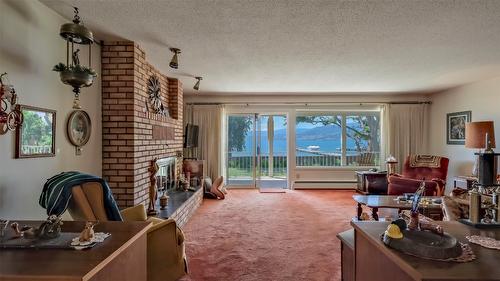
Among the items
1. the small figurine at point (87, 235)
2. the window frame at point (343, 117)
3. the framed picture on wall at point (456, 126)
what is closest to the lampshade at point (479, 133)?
the framed picture on wall at point (456, 126)

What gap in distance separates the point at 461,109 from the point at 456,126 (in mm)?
345

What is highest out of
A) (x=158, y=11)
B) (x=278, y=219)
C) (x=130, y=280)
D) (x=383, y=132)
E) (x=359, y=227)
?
(x=158, y=11)

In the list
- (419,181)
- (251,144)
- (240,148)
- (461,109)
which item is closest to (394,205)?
(419,181)

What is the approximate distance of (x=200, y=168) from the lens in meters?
5.84

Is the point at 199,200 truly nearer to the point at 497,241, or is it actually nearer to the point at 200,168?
the point at 200,168

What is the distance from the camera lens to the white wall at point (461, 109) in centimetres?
491

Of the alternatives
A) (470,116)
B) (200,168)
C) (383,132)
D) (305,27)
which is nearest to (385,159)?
(383,132)

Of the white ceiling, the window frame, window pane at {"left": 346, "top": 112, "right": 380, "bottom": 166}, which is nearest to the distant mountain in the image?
the window frame

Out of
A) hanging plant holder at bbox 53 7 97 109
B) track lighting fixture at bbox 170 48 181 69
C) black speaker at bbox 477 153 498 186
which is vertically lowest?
black speaker at bbox 477 153 498 186

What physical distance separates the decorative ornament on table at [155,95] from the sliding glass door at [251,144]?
2781mm

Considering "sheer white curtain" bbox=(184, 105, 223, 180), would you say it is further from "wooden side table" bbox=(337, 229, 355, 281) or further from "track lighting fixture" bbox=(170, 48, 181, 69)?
"wooden side table" bbox=(337, 229, 355, 281)

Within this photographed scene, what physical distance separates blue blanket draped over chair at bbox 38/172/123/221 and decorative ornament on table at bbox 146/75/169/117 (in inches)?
76.4

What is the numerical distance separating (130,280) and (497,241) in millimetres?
1727

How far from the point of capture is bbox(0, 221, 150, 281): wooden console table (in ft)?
3.52
